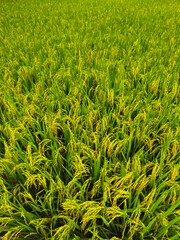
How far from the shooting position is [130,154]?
928mm

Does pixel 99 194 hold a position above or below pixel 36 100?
below

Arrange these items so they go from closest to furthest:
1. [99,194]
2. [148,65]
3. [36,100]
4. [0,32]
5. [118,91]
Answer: [99,194]
[36,100]
[118,91]
[148,65]
[0,32]

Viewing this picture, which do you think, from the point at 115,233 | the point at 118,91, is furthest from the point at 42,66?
the point at 115,233

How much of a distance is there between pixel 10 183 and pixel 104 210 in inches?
18.6

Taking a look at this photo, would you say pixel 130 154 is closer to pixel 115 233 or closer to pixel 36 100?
pixel 115 233

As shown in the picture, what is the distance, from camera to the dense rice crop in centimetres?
63

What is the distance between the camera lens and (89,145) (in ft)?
3.04

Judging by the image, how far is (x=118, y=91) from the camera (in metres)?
1.33

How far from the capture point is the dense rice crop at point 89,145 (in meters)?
0.63

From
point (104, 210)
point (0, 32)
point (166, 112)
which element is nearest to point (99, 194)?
point (104, 210)

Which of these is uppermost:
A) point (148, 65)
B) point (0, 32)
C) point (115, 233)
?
point (0, 32)

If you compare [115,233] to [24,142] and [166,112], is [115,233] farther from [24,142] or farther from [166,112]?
[166,112]

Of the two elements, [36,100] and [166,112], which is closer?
[166,112]

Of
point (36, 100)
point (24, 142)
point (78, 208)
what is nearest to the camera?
point (78, 208)
